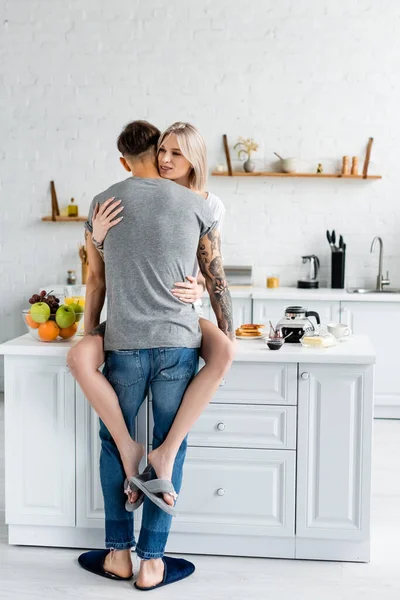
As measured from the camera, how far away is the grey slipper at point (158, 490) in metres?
2.71

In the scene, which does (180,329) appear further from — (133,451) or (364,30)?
(364,30)

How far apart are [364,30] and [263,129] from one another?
97 cm

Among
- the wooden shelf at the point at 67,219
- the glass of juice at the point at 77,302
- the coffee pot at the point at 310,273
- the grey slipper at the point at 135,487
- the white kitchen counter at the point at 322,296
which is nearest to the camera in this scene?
the grey slipper at the point at 135,487

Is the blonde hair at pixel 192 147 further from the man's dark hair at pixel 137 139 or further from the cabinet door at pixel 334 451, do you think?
the cabinet door at pixel 334 451

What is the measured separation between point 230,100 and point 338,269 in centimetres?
143

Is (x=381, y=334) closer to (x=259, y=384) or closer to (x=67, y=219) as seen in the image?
(x=67, y=219)

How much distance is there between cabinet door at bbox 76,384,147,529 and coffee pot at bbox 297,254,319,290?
2.91 meters

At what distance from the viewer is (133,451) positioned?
2.88 metres

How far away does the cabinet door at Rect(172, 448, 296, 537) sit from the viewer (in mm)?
3072

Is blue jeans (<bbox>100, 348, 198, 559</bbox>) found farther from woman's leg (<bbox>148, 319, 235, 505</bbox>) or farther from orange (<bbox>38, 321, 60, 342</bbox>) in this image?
orange (<bbox>38, 321, 60, 342</bbox>)

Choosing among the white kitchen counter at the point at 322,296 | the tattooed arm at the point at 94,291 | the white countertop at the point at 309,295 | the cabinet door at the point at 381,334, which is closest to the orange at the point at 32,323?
the tattooed arm at the point at 94,291

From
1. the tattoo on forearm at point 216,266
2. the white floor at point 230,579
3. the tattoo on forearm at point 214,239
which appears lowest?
the white floor at point 230,579

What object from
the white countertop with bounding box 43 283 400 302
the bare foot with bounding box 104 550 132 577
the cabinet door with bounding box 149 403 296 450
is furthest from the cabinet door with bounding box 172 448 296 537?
the white countertop with bounding box 43 283 400 302

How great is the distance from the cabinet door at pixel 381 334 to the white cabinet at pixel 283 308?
0.22 ft
